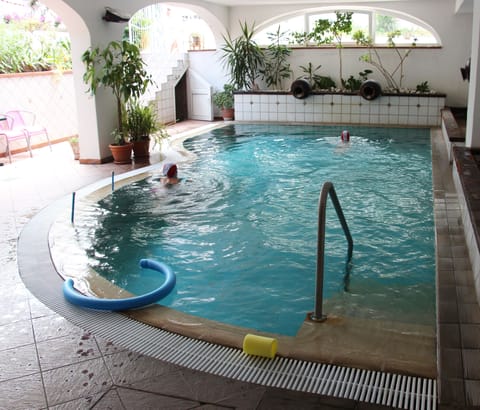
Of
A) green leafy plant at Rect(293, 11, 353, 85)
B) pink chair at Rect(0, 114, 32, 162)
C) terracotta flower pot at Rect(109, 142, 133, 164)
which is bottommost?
terracotta flower pot at Rect(109, 142, 133, 164)

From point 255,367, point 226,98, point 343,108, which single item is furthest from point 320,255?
point 226,98

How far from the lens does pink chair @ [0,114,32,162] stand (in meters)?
8.83

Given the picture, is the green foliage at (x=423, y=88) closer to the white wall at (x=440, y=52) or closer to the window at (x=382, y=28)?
the white wall at (x=440, y=52)

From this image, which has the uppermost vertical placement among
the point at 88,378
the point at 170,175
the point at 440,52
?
the point at 440,52

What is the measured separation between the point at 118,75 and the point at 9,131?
96.7 inches

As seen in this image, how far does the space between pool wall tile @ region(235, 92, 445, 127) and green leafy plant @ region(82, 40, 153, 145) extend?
4.64m

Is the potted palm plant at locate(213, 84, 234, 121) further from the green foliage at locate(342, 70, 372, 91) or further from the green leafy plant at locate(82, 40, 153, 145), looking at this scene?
the green leafy plant at locate(82, 40, 153, 145)

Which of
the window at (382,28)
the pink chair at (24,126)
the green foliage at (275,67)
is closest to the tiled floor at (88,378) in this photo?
the pink chair at (24,126)

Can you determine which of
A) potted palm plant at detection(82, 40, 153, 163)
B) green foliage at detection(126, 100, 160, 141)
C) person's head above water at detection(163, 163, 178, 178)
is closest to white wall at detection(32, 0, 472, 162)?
potted palm plant at detection(82, 40, 153, 163)

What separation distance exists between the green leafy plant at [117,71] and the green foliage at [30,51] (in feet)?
9.70

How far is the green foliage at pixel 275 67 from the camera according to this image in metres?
13.1

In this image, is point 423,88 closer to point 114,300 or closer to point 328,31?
point 328,31

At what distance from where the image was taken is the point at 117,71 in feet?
26.2

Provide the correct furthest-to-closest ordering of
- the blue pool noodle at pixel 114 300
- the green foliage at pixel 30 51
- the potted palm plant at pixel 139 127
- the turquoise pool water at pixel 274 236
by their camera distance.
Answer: the green foliage at pixel 30 51, the potted palm plant at pixel 139 127, the turquoise pool water at pixel 274 236, the blue pool noodle at pixel 114 300
